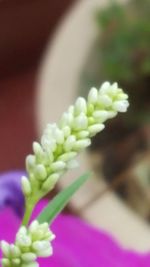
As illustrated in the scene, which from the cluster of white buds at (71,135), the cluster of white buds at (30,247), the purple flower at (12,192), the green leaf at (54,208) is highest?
the purple flower at (12,192)

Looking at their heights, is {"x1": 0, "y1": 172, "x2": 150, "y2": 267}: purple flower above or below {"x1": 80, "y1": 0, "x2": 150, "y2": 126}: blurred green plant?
below

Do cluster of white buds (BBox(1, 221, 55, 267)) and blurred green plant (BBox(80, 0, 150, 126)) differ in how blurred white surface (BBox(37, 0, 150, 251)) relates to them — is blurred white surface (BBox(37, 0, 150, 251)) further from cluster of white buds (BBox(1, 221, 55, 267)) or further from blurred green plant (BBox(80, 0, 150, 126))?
cluster of white buds (BBox(1, 221, 55, 267))

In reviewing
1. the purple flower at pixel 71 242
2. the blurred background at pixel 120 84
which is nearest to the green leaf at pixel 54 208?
the purple flower at pixel 71 242

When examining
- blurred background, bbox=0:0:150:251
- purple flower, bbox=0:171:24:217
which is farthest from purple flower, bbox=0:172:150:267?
blurred background, bbox=0:0:150:251

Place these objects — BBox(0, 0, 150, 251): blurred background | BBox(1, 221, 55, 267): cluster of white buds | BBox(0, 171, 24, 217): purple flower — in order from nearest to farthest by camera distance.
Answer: BBox(1, 221, 55, 267): cluster of white buds, BBox(0, 171, 24, 217): purple flower, BBox(0, 0, 150, 251): blurred background

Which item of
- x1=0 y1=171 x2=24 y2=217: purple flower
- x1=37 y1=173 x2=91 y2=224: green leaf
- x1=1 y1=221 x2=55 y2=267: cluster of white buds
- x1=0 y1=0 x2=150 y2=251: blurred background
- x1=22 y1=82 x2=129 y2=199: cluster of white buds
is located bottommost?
x1=1 y1=221 x2=55 y2=267: cluster of white buds

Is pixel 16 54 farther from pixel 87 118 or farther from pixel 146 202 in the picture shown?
pixel 87 118

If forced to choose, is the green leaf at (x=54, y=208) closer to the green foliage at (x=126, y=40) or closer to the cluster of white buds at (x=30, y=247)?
the cluster of white buds at (x=30, y=247)
